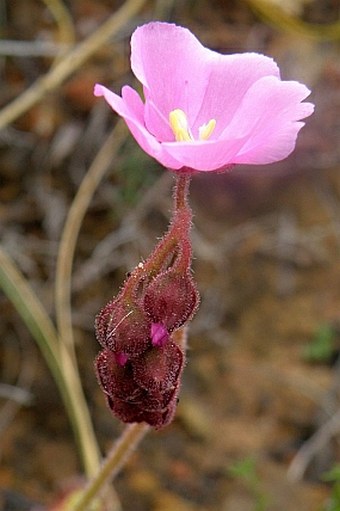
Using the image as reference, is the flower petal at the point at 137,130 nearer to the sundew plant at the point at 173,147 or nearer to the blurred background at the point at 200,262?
the sundew plant at the point at 173,147

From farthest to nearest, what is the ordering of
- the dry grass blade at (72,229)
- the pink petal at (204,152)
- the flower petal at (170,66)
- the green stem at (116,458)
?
→ 1. the dry grass blade at (72,229)
2. the green stem at (116,458)
3. the flower petal at (170,66)
4. the pink petal at (204,152)

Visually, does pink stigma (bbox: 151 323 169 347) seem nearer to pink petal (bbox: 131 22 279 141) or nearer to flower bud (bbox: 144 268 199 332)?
flower bud (bbox: 144 268 199 332)

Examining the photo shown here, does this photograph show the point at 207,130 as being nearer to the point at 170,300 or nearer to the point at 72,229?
the point at 170,300

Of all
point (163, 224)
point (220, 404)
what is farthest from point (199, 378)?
point (163, 224)

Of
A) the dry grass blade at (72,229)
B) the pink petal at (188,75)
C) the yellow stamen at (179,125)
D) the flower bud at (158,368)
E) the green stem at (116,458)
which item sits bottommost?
the green stem at (116,458)

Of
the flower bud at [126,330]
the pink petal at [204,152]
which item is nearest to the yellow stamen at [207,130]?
the pink petal at [204,152]

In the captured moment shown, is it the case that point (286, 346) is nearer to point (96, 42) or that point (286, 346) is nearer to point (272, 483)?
point (272, 483)

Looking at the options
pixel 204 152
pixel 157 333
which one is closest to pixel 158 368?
pixel 157 333

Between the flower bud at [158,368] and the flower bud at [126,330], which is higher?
the flower bud at [126,330]
